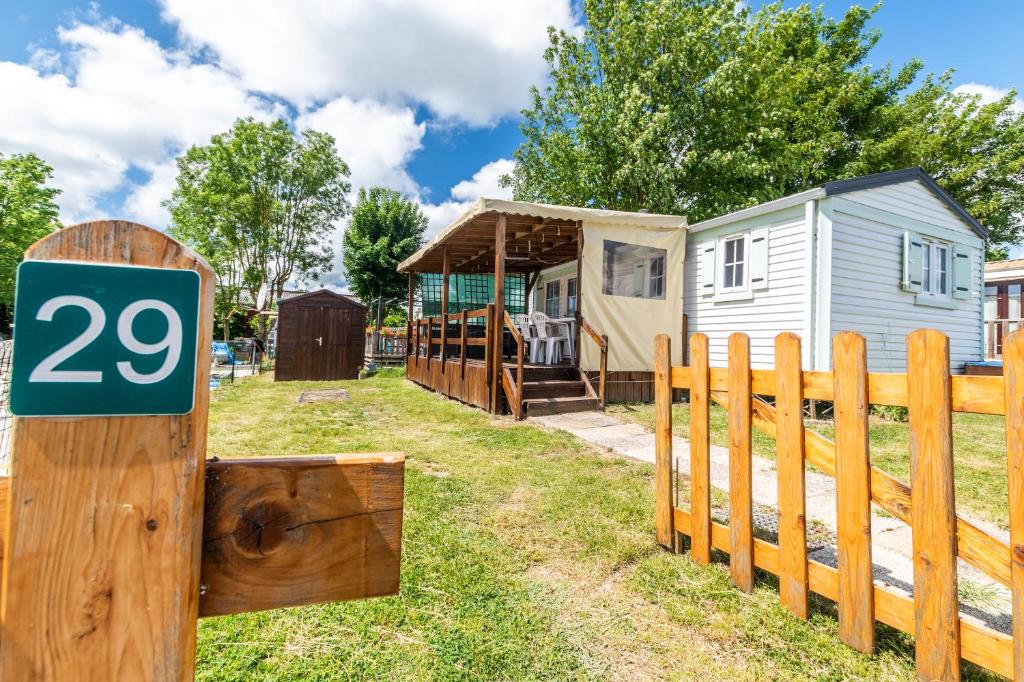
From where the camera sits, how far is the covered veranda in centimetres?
686

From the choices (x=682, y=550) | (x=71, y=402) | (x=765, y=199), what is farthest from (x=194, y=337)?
(x=765, y=199)

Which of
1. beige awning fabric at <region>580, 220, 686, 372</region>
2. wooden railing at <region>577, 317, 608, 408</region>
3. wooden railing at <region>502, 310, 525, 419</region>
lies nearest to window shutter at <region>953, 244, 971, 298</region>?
beige awning fabric at <region>580, 220, 686, 372</region>

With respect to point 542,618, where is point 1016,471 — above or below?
above

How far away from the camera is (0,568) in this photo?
52 centimetres

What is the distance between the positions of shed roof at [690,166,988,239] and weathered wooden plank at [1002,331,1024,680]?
692 centimetres

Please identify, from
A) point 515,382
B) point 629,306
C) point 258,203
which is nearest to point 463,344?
point 515,382

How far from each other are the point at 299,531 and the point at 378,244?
2471cm

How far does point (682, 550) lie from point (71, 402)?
2.66 meters

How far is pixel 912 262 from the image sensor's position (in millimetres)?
8430

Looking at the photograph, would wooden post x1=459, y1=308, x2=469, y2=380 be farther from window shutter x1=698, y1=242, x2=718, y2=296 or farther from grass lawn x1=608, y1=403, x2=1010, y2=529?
window shutter x1=698, y1=242, x2=718, y2=296

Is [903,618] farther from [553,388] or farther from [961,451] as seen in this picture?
[553,388]

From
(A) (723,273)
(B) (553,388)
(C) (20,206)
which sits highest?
(C) (20,206)

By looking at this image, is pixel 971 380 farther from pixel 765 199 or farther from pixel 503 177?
pixel 503 177

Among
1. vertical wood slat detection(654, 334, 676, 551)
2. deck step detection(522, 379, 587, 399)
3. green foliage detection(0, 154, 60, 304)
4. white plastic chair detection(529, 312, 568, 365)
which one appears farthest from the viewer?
green foliage detection(0, 154, 60, 304)
